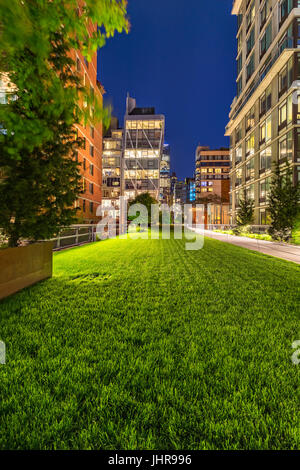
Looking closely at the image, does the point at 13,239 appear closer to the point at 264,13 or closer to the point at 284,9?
the point at 284,9

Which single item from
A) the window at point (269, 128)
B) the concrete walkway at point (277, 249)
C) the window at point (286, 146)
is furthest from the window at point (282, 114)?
the concrete walkway at point (277, 249)

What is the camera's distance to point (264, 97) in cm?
3012

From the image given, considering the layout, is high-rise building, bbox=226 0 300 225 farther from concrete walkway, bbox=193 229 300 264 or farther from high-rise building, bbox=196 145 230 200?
high-rise building, bbox=196 145 230 200

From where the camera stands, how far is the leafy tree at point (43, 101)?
2074 mm

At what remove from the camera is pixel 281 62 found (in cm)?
2492

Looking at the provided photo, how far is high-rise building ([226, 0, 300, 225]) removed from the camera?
23.7 metres

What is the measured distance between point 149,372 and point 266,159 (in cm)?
3416

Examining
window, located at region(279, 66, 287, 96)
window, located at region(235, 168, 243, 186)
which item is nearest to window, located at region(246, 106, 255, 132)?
window, located at region(235, 168, 243, 186)

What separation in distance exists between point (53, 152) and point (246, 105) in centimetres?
3907

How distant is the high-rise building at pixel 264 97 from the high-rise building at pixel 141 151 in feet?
110

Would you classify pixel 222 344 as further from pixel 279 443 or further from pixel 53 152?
pixel 53 152
